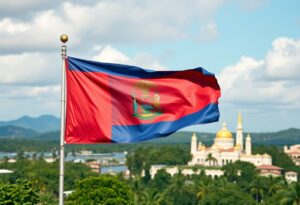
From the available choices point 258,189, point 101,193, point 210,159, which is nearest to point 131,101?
point 101,193

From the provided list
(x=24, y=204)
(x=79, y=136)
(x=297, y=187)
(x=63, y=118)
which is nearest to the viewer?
(x=63, y=118)

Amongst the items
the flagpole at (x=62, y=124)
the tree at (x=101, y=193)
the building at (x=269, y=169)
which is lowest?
the building at (x=269, y=169)

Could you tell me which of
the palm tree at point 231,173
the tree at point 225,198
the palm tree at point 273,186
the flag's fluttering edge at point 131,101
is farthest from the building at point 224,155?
the flag's fluttering edge at point 131,101

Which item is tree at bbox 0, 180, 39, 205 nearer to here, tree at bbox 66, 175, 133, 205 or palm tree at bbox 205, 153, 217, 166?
tree at bbox 66, 175, 133, 205

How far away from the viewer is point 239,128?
164250 millimetres

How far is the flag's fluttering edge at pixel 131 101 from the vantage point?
13453mm

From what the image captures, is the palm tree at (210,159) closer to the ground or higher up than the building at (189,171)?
higher up

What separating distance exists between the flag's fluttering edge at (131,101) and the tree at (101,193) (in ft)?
159

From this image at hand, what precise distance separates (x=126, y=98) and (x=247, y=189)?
Result: 9413cm

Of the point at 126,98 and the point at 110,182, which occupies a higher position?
the point at 126,98

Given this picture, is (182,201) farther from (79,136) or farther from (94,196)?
(79,136)

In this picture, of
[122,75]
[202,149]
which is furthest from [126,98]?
[202,149]

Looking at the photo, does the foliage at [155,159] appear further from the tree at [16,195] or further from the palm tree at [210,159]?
the tree at [16,195]

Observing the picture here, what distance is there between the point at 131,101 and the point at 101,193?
5002 centimetres
